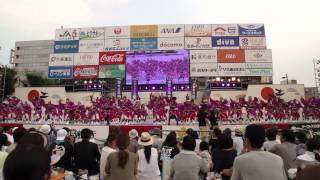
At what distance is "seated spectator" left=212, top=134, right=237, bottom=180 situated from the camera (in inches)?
172

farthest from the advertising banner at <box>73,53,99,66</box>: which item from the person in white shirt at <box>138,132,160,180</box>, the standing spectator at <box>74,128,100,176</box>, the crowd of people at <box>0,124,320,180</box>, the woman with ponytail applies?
the woman with ponytail

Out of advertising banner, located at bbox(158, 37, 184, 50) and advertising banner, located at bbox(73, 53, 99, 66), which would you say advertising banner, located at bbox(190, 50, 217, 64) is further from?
advertising banner, located at bbox(73, 53, 99, 66)

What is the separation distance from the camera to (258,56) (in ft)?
95.1

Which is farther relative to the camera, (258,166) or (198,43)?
(198,43)

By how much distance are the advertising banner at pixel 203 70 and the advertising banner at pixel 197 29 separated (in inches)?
120

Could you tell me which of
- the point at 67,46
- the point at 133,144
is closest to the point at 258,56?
the point at 67,46

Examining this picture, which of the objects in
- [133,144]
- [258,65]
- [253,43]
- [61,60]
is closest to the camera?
[133,144]

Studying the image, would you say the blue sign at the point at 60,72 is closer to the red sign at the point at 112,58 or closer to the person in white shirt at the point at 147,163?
the red sign at the point at 112,58

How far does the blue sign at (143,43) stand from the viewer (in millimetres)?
30219

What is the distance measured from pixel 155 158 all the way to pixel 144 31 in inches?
1038

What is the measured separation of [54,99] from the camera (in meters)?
29.9

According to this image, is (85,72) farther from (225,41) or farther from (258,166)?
(258,166)

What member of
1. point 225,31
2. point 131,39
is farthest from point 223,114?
point 131,39

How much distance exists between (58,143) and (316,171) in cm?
443
